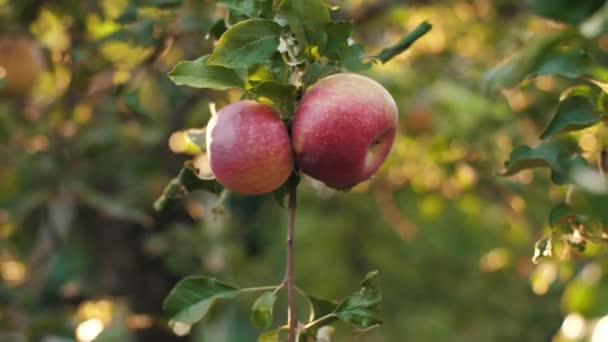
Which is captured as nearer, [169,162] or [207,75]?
[207,75]

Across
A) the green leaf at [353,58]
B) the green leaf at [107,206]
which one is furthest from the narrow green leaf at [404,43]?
the green leaf at [107,206]

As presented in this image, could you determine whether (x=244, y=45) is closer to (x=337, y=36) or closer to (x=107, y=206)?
(x=337, y=36)

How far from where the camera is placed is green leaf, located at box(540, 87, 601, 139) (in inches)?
35.5

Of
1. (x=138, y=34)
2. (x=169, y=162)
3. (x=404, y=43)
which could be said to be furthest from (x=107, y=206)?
(x=404, y=43)

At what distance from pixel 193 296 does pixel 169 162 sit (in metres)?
1.97

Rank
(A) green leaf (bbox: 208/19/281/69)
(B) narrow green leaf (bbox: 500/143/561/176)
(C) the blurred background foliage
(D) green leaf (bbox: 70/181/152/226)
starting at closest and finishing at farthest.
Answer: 1. (A) green leaf (bbox: 208/19/281/69)
2. (B) narrow green leaf (bbox: 500/143/561/176)
3. (C) the blurred background foliage
4. (D) green leaf (bbox: 70/181/152/226)

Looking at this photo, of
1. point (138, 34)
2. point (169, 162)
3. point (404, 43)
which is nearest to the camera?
point (404, 43)

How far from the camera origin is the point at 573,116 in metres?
0.91

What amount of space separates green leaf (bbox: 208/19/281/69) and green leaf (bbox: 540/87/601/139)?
0.31 metres

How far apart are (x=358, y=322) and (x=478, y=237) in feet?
12.0

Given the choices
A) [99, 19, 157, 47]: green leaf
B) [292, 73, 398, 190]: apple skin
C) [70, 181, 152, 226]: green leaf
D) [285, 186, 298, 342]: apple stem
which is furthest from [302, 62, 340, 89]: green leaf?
[70, 181, 152, 226]: green leaf

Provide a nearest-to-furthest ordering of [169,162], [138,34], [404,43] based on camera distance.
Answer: [404,43]
[138,34]
[169,162]

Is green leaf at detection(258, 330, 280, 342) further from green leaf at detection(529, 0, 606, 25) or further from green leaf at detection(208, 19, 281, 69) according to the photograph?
green leaf at detection(529, 0, 606, 25)

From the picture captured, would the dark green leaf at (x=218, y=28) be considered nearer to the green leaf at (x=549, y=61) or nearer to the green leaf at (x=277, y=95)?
the green leaf at (x=277, y=95)
